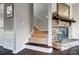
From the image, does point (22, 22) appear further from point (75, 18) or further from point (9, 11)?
point (75, 18)

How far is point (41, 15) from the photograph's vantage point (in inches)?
74.9

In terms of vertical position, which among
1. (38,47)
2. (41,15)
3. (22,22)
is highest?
A: (41,15)

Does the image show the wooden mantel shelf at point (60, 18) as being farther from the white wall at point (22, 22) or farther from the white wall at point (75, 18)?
the white wall at point (22, 22)

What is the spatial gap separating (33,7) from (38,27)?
1.05ft

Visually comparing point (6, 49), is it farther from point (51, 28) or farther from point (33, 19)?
point (51, 28)

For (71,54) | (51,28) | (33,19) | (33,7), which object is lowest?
(71,54)

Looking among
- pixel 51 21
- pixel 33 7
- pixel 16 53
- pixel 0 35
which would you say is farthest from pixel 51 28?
pixel 0 35

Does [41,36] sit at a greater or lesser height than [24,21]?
lesser

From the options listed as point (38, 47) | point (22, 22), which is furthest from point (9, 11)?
point (38, 47)

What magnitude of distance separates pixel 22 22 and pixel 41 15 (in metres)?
0.31

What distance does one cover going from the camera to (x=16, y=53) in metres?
1.94

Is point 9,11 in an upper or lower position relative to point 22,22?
upper

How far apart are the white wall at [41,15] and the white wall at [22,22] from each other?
8cm

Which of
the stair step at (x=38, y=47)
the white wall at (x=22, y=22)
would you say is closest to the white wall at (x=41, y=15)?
the white wall at (x=22, y=22)
